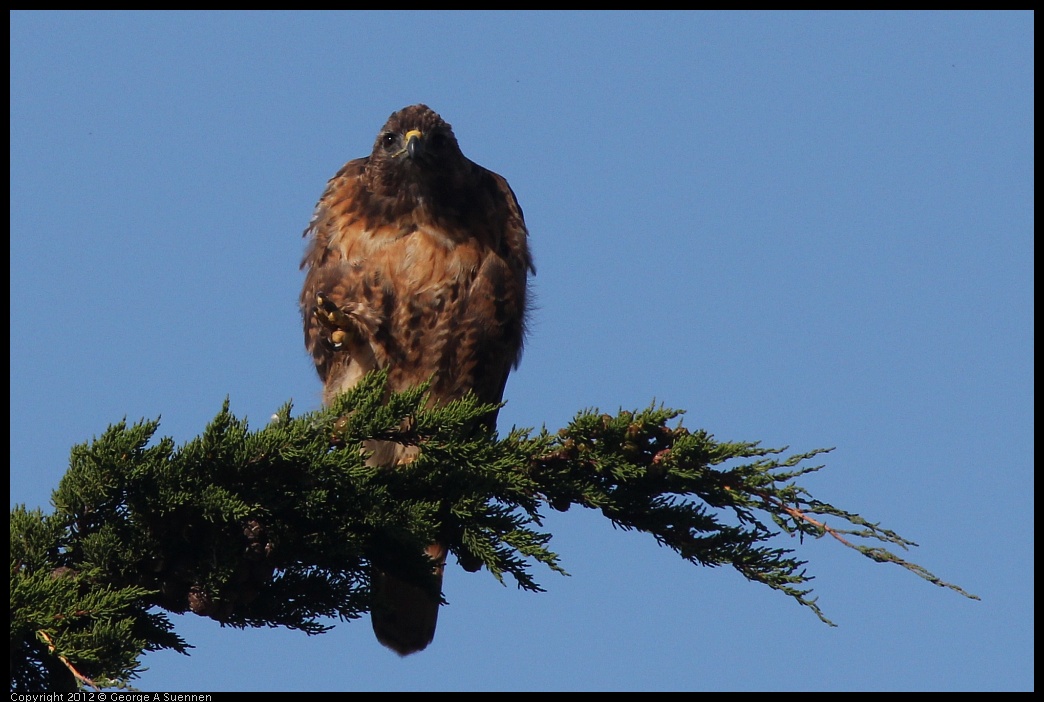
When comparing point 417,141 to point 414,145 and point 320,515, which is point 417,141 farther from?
point 320,515

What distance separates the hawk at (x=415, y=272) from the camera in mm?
4980

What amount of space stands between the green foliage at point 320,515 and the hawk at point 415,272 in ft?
3.85

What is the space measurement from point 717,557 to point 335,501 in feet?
3.51

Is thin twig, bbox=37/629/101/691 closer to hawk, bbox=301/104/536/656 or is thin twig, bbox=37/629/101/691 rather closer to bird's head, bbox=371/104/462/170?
hawk, bbox=301/104/536/656

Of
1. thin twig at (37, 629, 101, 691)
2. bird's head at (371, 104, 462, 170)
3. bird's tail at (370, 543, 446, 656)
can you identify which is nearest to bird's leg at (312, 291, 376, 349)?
bird's head at (371, 104, 462, 170)

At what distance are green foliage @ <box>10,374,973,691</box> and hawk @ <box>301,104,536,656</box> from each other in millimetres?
1173

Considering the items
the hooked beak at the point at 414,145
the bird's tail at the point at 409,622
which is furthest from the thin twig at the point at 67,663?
the hooked beak at the point at 414,145

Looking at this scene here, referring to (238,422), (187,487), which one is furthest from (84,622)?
(238,422)

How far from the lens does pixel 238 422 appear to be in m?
3.41

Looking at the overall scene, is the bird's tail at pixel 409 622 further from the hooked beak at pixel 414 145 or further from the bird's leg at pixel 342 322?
the hooked beak at pixel 414 145

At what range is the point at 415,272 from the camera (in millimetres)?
4965

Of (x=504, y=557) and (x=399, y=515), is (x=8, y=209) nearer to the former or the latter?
(x=399, y=515)

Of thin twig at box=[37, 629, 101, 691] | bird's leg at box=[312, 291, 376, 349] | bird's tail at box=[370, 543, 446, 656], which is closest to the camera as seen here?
thin twig at box=[37, 629, 101, 691]

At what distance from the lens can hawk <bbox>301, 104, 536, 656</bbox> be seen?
→ 4.98 m
